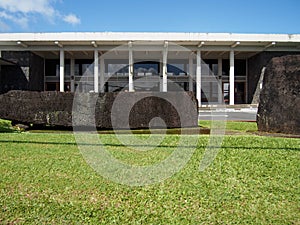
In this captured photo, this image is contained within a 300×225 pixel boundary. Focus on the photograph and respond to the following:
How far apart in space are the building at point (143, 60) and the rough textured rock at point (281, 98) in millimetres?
16122

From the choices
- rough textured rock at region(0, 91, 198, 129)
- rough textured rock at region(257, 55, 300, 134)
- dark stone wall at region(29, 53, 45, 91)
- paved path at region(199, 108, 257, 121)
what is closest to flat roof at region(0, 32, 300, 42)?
dark stone wall at region(29, 53, 45, 91)

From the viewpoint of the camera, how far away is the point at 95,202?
3.42 metres

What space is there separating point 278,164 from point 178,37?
2062cm

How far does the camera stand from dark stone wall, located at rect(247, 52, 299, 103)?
26.3m

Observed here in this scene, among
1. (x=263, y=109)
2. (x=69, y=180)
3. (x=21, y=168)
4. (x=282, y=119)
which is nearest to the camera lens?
(x=69, y=180)

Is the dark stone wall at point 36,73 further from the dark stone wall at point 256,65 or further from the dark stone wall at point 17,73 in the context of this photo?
the dark stone wall at point 256,65

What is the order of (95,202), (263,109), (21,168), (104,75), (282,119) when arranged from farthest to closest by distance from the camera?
(104,75) < (263,109) < (282,119) < (21,168) < (95,202)

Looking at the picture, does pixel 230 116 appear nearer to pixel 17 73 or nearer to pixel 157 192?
pixel 157 192

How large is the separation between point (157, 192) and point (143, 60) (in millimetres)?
27617

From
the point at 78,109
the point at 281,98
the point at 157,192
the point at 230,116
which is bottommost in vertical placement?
the point at 157,192

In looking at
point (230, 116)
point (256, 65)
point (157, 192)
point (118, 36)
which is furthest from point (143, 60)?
point (157, 192)

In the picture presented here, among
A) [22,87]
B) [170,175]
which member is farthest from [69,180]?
[22,87]

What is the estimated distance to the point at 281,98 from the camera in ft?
26.3

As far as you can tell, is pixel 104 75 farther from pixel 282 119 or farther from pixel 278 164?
pixel 278 164
